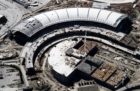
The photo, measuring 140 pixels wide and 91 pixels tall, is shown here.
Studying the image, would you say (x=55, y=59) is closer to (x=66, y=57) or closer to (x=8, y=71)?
(x=66, y=57)

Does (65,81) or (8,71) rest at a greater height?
(8,71)

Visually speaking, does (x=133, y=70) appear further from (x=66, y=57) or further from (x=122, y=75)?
(x=66, y=57)

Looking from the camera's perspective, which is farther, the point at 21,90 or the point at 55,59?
the point at 55,59

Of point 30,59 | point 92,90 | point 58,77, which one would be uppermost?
point 30,59

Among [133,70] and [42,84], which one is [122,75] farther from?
[42,84]

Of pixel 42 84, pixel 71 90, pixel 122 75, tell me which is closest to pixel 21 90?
pixel 42 84

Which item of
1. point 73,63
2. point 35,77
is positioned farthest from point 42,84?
point 73,63

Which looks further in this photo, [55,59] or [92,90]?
[55,59]

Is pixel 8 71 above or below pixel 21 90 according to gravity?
above
